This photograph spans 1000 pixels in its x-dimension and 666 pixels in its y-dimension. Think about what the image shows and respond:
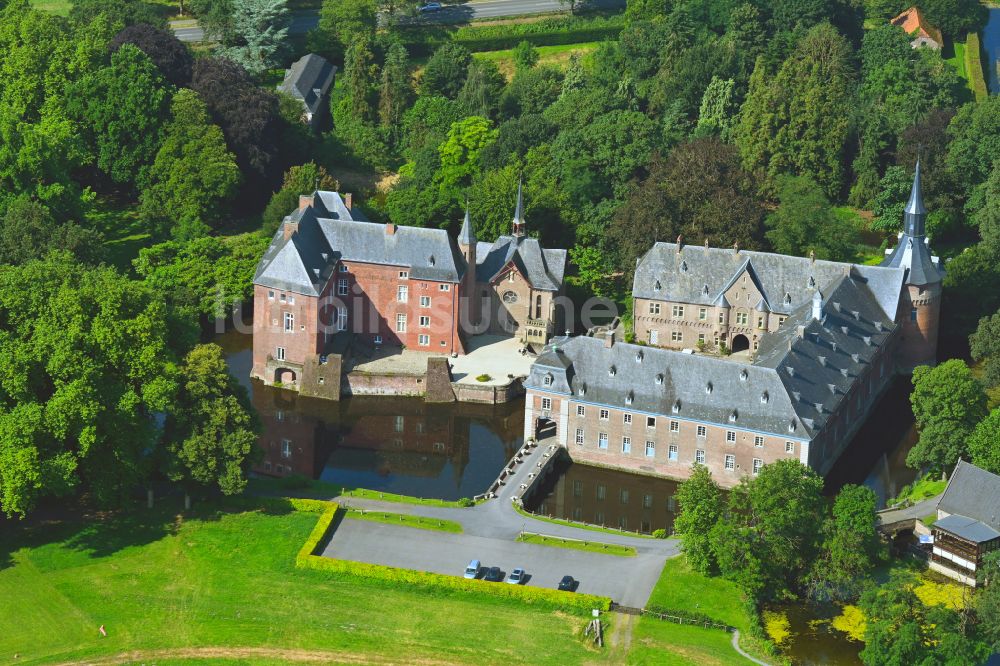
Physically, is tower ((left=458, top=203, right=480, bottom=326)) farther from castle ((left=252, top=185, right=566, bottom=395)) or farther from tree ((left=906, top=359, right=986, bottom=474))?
tree ((left=906, top=359, right=986, bottom=474))

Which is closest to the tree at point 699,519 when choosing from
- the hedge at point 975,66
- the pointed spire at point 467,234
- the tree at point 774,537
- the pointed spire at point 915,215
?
the tree at point 774,537

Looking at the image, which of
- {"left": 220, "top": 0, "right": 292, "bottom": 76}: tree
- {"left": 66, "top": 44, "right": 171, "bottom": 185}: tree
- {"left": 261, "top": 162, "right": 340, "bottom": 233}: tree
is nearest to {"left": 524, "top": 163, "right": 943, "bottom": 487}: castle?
{"left": 261, "top": 162, "right": 340, "bottom": 233}: tree

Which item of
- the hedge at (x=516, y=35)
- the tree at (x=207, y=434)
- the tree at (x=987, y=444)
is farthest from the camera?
the hedge at (x=516, y=35)

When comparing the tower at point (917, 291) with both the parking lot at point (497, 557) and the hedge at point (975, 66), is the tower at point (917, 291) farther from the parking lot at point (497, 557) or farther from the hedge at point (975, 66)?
the parking lot at point (497, 557)

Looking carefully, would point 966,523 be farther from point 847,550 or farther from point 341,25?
point 341,25

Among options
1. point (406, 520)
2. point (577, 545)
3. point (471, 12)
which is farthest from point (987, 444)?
point (471, 12)

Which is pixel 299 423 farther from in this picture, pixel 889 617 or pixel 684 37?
A: pixel 684 37
